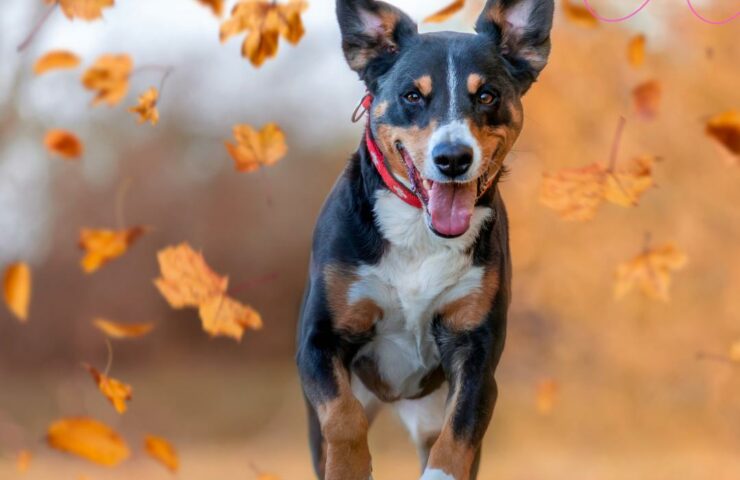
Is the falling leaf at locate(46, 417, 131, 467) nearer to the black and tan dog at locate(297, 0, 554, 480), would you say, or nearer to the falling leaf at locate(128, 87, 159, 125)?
the black and tan dog at locate(297, 0, 554, 480)

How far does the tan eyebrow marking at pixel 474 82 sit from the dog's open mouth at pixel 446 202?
35 cm

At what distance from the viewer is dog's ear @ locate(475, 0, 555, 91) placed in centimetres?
484

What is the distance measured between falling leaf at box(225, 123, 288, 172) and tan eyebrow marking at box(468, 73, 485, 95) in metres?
1.35

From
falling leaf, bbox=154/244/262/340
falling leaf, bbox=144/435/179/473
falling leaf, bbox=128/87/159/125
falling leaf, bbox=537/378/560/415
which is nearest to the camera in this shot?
falling leaf, bbox=128/87/159/125

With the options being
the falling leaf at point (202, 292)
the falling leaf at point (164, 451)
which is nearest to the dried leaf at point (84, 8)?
the falling leaf at point (202, 292)

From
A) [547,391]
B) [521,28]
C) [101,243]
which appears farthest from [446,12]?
[547,391]

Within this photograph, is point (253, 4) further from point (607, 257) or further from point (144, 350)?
point (144, 350)

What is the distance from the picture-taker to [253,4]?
5.43m

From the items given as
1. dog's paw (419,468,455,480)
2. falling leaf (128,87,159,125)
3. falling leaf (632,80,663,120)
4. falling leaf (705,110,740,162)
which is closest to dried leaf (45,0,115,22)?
falling leaf (128,87,159,125)

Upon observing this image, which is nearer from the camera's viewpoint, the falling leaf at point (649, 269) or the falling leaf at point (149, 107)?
the falling leaf at point (149, 107)

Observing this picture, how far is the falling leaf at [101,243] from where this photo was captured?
5.71 metres

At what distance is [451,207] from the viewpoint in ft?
14.8

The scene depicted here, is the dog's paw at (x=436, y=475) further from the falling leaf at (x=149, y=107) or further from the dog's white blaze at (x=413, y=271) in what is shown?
the falling leaf at (x=149, y=107)

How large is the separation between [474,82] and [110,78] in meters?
2.04
